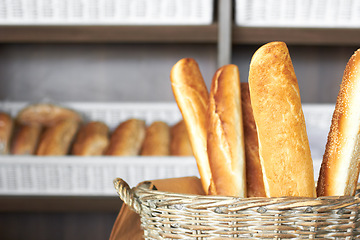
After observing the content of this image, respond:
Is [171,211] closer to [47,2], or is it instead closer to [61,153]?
[61,153]

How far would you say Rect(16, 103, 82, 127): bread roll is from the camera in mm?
1499

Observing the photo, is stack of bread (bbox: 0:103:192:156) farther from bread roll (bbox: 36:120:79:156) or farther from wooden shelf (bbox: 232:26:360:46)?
wooden shelf (bbox: 232:26:360:46)

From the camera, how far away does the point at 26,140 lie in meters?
1.33

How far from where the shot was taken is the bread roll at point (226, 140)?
1.63ft

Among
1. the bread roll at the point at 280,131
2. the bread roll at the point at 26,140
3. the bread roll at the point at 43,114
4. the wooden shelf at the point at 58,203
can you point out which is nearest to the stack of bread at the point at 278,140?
the bread roll at the point at 280,131

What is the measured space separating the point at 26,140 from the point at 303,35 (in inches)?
39.4

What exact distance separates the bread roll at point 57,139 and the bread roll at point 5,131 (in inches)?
4.3

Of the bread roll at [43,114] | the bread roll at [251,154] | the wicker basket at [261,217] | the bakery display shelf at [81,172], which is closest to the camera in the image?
the wicker basket at [261,217]

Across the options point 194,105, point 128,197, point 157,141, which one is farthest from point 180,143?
point 128,197

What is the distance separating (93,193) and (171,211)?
93 centimetres

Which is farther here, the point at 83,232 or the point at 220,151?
the point at 83,232

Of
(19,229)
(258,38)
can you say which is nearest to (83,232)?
(19,229)

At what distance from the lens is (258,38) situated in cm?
128

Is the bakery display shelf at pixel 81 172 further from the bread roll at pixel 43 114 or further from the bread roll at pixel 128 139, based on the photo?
the bread roll at pixel 43 114
